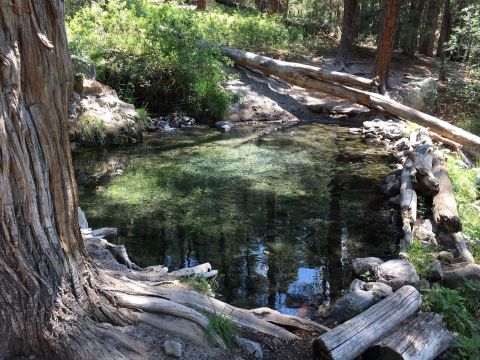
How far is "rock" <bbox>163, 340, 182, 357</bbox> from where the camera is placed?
332cm

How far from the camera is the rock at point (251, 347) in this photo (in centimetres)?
360

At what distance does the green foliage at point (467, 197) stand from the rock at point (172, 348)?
13.9ft

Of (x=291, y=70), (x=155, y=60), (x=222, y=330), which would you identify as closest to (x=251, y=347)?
(x=222, y=330)

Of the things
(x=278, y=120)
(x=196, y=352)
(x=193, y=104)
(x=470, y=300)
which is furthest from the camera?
(x=278, y=120)

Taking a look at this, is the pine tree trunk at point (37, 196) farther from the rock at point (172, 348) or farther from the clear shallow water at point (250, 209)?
the clear shallow water at point (250, 209)

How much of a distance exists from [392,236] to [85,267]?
16.5 ft

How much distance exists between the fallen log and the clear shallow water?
1.84m

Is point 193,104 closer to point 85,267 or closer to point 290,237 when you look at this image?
point 290,237

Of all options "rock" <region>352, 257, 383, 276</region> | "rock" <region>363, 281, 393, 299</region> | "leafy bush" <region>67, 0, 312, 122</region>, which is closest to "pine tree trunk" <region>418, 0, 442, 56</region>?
"leafy bush" <region>67, 0, 312, 122</region>

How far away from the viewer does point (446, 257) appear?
5906 millimetres

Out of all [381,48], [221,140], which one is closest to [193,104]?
[221,140]

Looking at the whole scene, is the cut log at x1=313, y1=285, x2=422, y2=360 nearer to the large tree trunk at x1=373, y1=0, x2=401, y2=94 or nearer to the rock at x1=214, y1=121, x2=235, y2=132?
the rock at x1=214, y1=121, x2=235, y2=132

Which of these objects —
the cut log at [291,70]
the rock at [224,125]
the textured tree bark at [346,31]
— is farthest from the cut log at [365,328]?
the textured tree bark at [346,31]

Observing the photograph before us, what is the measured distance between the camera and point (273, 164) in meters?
10.5
